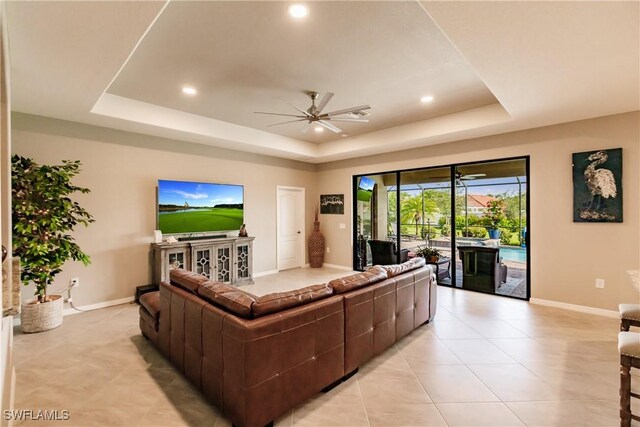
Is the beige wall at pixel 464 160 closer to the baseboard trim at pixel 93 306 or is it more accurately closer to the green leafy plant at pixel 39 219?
the baseboard trim at pixel 93 306

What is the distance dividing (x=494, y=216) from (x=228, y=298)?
466cm

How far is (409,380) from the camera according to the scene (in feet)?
7.90

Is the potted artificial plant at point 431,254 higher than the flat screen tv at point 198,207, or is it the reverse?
the flat screen tv at point 198,207

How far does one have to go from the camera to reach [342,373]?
7.61 feet

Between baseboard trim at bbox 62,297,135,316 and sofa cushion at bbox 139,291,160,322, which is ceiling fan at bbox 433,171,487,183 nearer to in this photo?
sofa cushion at bbox 139,291,160,322

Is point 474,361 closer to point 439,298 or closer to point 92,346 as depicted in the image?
point 439,298

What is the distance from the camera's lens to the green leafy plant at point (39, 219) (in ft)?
10.2

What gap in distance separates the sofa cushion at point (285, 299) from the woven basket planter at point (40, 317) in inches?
122

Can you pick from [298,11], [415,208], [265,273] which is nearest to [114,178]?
[265,273]

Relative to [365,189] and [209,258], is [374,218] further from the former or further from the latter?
[209,258]

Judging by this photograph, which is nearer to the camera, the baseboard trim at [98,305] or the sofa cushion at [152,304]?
the sofa cushion at [152,304]

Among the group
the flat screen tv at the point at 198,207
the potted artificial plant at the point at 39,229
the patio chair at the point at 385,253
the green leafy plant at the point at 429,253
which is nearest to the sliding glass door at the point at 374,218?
the patio chair at the point at 385,253

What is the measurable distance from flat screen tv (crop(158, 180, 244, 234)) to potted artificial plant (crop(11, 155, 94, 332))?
1322mm

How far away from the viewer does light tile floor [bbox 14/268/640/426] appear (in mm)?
1996
